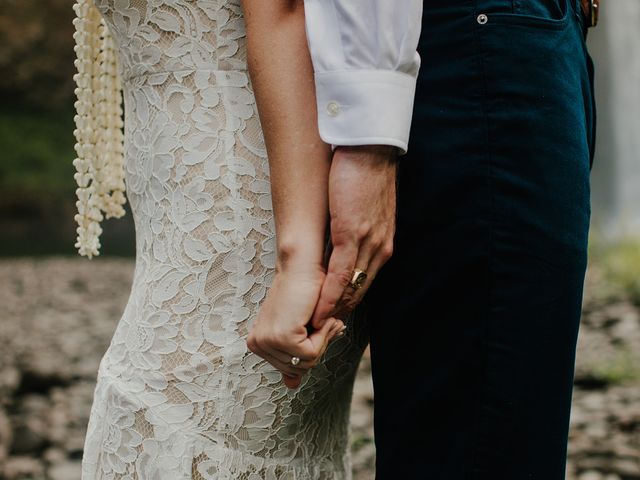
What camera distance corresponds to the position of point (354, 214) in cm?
75

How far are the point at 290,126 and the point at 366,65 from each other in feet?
0.32

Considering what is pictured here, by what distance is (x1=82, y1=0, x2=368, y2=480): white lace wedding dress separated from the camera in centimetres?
87

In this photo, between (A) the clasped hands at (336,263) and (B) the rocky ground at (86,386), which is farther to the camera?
(B) the rocky ground at (86,386)

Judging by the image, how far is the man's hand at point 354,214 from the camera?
753mm

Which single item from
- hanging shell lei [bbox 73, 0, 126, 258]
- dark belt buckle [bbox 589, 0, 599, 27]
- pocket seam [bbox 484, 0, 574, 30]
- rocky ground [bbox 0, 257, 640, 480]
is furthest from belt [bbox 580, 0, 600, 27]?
rocky ground [bbox 0, 257, 640, 480]

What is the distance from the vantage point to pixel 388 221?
0.77m

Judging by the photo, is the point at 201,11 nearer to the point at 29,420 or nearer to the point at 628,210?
the point at 29,420

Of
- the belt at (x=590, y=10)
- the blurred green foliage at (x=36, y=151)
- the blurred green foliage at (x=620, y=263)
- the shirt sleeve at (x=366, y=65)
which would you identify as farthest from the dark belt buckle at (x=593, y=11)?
the blurred green foliage at (x=36, y=151)

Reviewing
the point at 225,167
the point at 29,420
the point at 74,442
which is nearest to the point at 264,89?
the point at 225,167

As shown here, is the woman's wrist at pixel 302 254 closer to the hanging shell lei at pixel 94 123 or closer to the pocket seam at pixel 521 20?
the pocket seam at pixel 521 20

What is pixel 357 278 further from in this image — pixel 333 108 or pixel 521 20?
pixel 521 20

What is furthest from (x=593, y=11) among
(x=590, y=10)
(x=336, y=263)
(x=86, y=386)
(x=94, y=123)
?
(x=86, y=386)

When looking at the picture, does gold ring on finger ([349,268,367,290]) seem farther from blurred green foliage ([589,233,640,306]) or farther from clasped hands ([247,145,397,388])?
blurred green foliage ([589,233,640,306])

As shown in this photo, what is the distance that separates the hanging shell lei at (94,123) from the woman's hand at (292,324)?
40 centimetres
